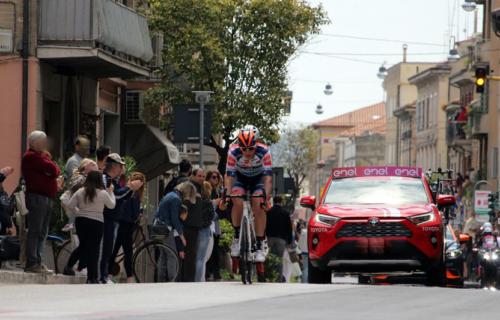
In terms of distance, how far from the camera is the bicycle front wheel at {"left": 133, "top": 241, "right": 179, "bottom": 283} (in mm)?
23328

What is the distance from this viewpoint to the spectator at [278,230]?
30.8 meters

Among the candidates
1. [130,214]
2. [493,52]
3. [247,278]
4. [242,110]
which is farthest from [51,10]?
[493,52]

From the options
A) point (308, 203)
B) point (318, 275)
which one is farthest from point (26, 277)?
point (308, 203)

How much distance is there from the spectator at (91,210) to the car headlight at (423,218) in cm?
441

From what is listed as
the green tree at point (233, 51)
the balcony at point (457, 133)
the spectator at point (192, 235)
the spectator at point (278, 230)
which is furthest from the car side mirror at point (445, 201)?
the balcony at point (457, 133)

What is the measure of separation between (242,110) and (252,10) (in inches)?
119

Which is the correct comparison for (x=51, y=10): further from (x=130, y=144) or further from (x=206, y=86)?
(x=206, y=86)

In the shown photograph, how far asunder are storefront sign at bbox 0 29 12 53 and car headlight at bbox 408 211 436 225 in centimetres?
1141

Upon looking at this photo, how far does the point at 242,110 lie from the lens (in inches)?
2042

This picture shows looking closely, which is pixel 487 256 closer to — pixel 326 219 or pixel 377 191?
pixel 377 191

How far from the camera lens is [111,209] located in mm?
22422

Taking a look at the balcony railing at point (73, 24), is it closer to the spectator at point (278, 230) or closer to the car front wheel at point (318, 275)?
the spectator at point (278, 230)

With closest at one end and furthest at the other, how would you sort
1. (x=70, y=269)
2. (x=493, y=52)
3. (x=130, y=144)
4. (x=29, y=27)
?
1. (x=70, y=269)
2. (x=29, y=27)
3. (x=130, y=144)
4. (x=493, y=52)

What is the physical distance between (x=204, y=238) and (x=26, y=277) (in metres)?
4.77
